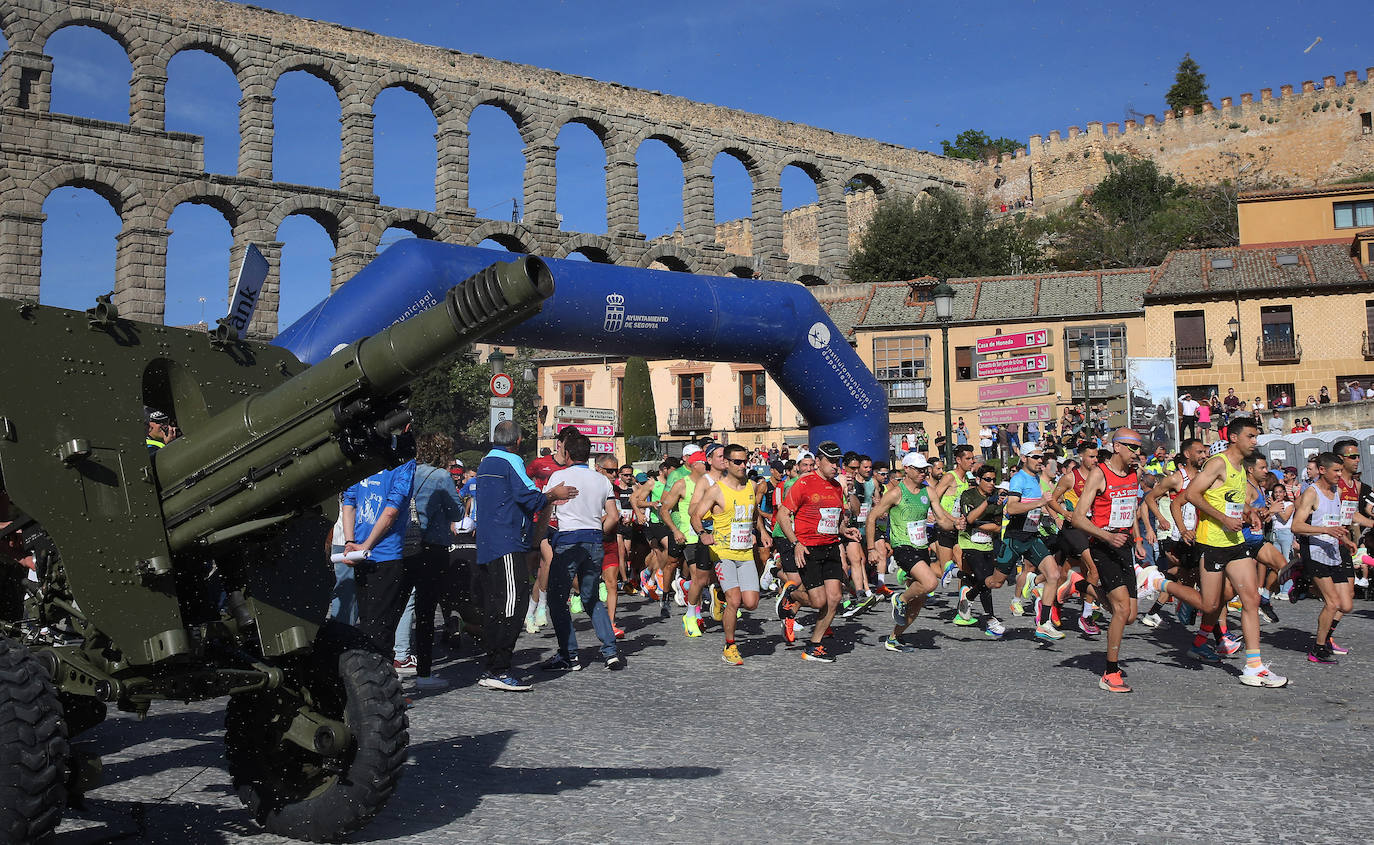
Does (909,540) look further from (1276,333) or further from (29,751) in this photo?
(1276,333)

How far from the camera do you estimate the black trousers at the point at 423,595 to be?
29.6 feet

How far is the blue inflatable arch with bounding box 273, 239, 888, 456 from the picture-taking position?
1272 centimetres

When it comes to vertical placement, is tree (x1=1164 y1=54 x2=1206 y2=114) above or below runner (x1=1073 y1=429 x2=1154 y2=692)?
above

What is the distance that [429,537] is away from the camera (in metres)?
9.28

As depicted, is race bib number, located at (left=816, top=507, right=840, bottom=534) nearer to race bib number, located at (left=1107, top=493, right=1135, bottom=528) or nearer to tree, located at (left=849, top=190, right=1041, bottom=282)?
race bib number, located at (left=1107, top=493, right=1135, bottom=528)

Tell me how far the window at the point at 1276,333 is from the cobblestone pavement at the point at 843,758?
1367 inches

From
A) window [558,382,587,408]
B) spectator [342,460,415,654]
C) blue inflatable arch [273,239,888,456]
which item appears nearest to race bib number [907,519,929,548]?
spectator [342,460,415,654]

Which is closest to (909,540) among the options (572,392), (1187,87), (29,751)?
(29,751)

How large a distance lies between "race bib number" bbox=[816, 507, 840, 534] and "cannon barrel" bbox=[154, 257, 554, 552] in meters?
6.18

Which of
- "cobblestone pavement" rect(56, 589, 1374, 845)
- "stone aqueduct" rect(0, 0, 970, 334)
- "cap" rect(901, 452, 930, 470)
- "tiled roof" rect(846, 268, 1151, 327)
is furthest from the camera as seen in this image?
"tiled roof" rect(846, 268, 1151, 327)

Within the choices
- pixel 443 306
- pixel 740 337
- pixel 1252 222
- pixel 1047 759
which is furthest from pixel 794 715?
pixel 1252 222

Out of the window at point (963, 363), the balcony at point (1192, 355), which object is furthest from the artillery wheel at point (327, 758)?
the window at point (963, 363)

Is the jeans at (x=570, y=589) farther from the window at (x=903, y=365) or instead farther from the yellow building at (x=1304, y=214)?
the yellow building at (x=1304, y=214)

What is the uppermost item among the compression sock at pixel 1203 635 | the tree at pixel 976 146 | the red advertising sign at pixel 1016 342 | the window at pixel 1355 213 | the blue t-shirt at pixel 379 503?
the tree at pixel 976 146
